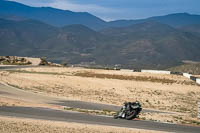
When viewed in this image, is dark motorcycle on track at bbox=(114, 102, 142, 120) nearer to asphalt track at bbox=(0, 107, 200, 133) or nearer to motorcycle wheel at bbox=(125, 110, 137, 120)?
motorcycle wheel at bbox=(125, 110, 137, 120)

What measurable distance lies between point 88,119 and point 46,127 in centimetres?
439

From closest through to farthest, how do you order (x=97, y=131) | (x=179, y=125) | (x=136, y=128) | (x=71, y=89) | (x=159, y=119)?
(x=97, y=131) → (x=136, y=128) → (x=179, y=125) → (x=159, y=119) → (x=71, y=89)

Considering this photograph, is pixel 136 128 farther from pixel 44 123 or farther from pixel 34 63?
pixel 34 63

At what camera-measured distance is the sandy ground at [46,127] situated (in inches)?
702

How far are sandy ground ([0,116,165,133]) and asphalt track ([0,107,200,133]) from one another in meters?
1.37

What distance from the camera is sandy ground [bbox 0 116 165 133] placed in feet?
58.5

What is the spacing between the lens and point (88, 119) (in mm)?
22703

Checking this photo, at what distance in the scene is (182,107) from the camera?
116 feet

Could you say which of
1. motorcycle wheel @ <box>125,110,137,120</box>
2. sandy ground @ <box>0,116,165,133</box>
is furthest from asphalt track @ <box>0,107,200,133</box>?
sandy ground @ <box>0,116,165,133</box>

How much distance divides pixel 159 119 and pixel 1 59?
267 feet

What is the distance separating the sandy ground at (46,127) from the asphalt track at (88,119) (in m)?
1.37

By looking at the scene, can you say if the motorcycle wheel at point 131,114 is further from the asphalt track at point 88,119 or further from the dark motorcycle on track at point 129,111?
the asphalt track at point 88,119

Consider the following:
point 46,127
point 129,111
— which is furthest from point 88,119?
point 46,127

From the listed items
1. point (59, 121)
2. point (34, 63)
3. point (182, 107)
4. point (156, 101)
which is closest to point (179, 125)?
point (59, 121)
